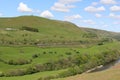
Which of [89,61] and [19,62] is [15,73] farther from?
[89,61]

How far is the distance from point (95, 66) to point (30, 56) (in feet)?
85.2

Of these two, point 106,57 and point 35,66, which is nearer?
point 35,66

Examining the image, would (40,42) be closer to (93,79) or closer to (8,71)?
(8,71)

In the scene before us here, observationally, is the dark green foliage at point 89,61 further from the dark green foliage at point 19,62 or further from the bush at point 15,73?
the dark green foliage at point 19,62

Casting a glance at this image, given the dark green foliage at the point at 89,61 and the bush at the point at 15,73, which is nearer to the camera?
the dark green foliage at the point at 89,61

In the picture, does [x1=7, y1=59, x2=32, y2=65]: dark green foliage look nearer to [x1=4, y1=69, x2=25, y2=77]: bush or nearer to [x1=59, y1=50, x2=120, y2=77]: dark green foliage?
A: [x1=4, y1=69, x2=25, y2=77]: bush

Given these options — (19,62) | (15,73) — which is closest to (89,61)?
(19,62)

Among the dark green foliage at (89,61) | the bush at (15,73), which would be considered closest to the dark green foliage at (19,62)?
the bush at (15,73)

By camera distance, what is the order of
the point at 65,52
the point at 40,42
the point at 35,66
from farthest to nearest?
the point at 40,42 → the point at 65,52 → the point at 35,66

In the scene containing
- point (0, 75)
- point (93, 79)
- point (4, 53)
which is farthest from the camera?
point (4, 53)

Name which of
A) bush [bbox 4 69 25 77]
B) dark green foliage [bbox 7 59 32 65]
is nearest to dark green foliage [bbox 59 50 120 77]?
bush [bbox 4 69 25 77]

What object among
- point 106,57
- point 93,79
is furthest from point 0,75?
point 106,57

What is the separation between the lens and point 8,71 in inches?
3565

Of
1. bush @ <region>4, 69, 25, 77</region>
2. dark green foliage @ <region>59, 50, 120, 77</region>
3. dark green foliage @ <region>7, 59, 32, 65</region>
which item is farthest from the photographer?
dark green foliage @ <region>7, 59, 32, 65</region>
